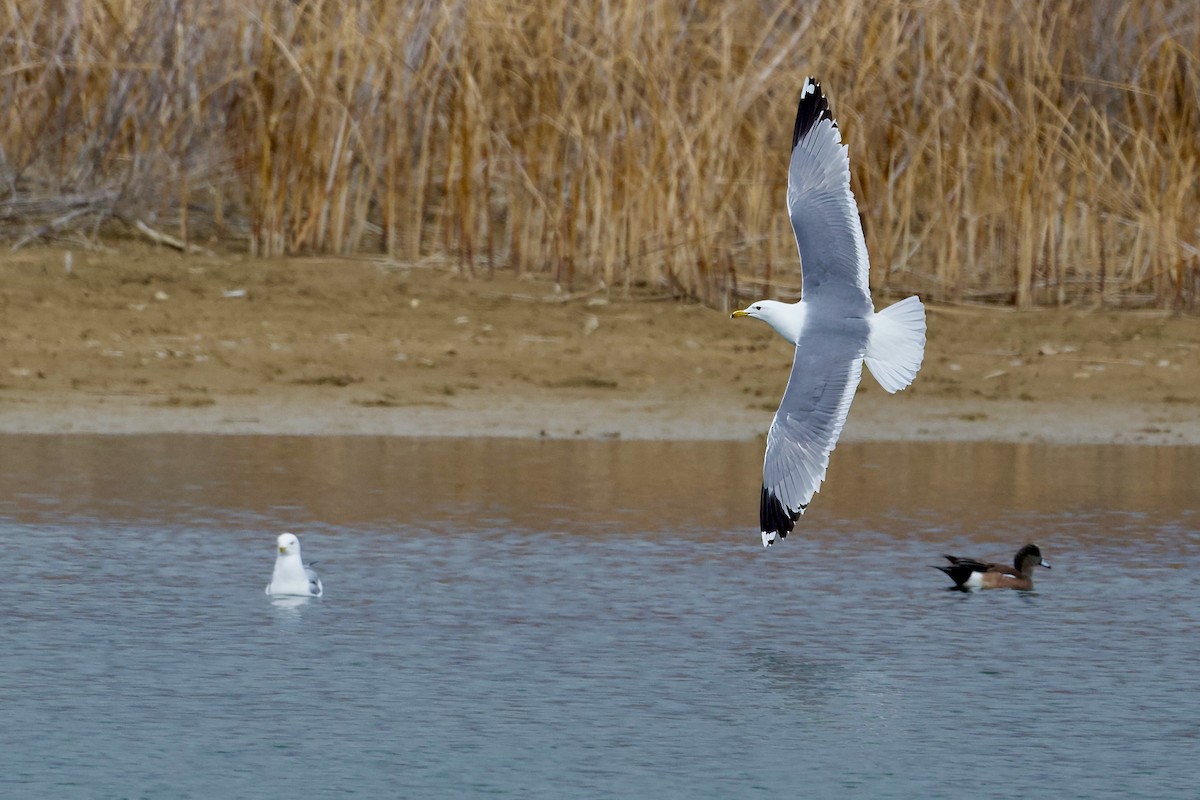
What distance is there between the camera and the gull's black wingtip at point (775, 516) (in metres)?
6.32

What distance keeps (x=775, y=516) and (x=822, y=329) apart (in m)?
0.68

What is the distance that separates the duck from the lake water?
57 millimetres

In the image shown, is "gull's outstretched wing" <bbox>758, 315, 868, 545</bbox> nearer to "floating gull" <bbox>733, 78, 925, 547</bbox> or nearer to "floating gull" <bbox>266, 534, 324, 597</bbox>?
"floating gull" <bbox>733, 78, 925, 547</bbox>

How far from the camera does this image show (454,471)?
977 centimetres

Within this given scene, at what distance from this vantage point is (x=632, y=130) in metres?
12.6

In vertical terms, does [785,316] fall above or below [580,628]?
above

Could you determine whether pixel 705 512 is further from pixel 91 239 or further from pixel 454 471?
pixel 91 239

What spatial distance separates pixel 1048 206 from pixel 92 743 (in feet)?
27.5

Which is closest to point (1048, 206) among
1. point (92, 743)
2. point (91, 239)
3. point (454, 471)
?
point (454, 471)

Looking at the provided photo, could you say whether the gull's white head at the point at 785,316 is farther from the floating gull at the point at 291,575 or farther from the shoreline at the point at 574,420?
the shoreline at the point at 574,420

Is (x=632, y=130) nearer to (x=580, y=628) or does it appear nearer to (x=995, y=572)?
(x=995, y=572)

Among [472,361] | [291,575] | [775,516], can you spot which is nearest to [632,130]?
[472,361]

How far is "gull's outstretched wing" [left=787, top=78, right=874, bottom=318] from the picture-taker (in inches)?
265

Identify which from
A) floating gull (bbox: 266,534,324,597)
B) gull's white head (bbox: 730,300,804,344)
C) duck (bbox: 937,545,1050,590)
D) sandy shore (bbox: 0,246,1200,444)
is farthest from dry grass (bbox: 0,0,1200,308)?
floating gull (bbox: 266,534,324,597)
